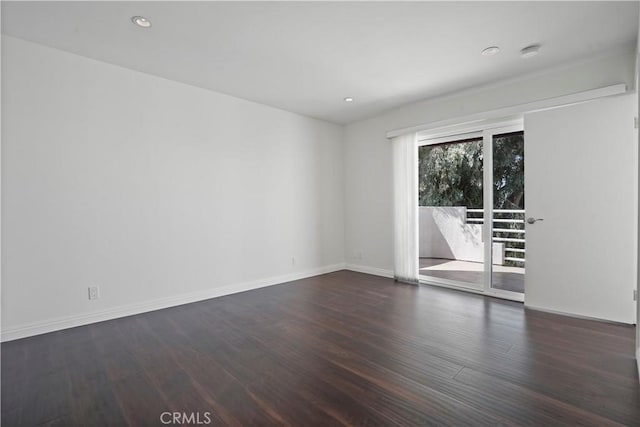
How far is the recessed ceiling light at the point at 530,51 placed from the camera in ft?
9.12

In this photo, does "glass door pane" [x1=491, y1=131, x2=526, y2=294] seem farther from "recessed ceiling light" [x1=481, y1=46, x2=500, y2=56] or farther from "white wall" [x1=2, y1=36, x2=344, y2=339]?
"white wall" [x1=2, y1=36, x2=344, y2=339]

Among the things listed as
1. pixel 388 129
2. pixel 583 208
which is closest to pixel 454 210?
pixel 388 129

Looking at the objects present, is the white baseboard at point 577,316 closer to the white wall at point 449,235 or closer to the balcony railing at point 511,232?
the balcony railing at point 511,232

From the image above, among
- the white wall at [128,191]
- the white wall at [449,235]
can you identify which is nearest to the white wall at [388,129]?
the white wall at [449,235]

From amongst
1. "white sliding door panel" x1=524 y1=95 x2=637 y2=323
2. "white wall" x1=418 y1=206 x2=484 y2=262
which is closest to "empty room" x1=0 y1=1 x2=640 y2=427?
"white sliding door panel" x1=524 y1=95 x2=637 y2=323

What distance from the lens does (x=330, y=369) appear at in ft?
6.89

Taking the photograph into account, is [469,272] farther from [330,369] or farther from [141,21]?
[141,21]

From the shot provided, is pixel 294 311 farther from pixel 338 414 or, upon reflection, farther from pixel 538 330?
pixel 538 330

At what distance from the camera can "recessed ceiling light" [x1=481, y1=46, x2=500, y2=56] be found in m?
2.81

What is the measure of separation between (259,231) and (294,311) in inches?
58.2

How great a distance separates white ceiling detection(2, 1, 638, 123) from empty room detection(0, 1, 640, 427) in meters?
0.02

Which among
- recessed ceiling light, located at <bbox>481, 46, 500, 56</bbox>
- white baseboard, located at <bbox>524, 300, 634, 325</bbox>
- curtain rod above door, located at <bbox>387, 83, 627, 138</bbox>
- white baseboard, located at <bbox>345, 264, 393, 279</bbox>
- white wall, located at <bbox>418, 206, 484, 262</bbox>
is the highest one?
recessed ceiling light, located at <bbox>481, 46, 500, 56</bbox>

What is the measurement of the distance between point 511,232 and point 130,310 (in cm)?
455

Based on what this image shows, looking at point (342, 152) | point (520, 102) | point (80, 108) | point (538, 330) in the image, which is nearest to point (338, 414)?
point (538, 330)
